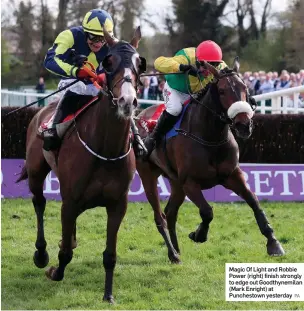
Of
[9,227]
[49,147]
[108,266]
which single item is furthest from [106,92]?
[9,227]

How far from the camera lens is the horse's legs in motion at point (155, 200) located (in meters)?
6.58

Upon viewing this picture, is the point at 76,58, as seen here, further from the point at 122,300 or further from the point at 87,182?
the point at 122,300

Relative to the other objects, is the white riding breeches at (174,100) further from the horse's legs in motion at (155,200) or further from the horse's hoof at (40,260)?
the horse's hoof at (40,260)

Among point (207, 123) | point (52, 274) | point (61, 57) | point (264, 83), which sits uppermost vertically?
point (264, 83)

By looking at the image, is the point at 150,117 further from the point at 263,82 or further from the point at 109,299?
the point at 263,82

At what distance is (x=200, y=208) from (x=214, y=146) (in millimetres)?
570

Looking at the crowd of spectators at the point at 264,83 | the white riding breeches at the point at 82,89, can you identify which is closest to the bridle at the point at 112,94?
the white riding breeches at the point at 82,89

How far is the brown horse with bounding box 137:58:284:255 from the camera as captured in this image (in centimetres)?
582

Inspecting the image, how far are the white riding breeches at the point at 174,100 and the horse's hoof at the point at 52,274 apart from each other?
1.94 metres

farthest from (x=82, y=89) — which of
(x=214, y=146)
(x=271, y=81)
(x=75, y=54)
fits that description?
(x=271, y=81)

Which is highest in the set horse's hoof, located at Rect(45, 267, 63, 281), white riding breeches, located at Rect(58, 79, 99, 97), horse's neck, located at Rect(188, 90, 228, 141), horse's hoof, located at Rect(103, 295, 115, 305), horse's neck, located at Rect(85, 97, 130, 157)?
white riding breeches, located at Rect(58, 79, 99, 97)

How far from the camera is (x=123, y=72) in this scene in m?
4.49

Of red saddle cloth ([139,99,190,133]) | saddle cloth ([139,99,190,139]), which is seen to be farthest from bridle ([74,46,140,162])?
red saddle cloth ([139,99,190,133])

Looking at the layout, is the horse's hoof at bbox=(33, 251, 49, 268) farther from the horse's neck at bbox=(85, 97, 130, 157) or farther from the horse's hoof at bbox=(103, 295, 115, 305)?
the horse's neck at bbox=(85, 97, 130, 157)
